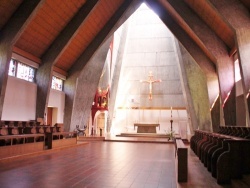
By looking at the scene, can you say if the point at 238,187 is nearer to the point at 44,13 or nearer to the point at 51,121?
the point at 44,13

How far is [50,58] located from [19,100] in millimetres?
2350

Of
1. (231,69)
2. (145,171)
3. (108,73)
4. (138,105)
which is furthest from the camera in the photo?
(138,105)

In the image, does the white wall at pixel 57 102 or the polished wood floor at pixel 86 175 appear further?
the white wall at pixel 57 102

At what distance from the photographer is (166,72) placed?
2069 centimetres

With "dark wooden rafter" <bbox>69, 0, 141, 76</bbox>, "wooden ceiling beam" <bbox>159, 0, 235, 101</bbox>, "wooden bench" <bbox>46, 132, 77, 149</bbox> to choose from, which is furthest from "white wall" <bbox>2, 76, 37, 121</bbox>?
"wooden ceiling beam" <bbox>159, 0, 235, 101</bbox>

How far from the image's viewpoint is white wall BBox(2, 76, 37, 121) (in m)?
9.53

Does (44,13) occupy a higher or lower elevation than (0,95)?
higher

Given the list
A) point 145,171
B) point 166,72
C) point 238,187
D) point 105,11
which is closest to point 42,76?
point 105,11

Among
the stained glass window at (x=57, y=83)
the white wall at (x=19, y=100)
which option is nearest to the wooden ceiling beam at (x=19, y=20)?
the white wall at (x=19, y=100)

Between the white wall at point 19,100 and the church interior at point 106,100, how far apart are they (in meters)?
0.04

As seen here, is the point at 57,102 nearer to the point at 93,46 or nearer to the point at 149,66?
the point at 93,46

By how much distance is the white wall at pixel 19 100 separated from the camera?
31.3ft

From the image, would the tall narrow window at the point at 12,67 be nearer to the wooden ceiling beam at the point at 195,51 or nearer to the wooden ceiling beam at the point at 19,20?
the wooden ceiling beam at the point at 19,20

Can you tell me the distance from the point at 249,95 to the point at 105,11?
25.0 ft
